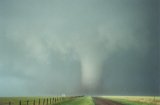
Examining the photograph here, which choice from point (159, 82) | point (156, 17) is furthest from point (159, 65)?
point (156, 17)

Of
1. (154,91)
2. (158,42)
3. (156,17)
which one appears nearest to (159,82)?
(154,91)

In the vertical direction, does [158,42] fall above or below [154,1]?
below

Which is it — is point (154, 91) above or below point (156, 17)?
below

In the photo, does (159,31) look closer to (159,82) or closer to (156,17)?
(156,17)

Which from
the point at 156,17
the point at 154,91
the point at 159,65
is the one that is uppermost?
the point at 156,17

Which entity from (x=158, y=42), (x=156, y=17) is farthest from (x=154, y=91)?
(x=156, y=17)

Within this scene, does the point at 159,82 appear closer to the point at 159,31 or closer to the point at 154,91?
the point at 154,91

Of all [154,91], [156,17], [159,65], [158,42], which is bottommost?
[154,91]
